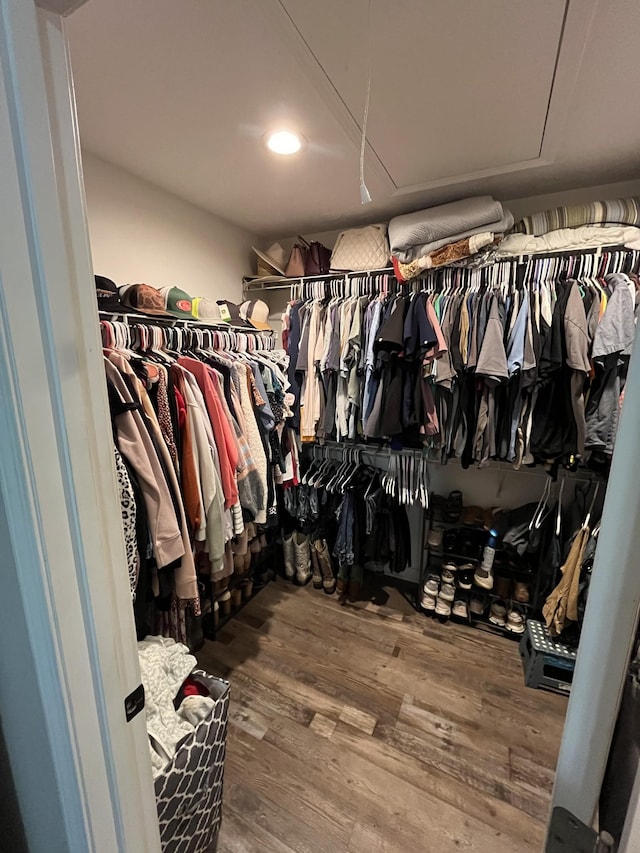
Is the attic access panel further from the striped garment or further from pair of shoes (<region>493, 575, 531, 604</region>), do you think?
pair of shoes (<region>493, 575, 531, 604</region>)

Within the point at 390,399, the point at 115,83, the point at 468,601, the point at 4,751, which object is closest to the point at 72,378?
the point at 4,751

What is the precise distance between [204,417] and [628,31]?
1.71m

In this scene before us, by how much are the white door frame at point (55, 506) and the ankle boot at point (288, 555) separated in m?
1.75

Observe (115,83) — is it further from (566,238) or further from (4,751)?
(566,238)

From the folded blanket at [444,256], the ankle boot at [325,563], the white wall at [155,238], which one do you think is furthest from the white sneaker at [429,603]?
the white wall at [155,238]

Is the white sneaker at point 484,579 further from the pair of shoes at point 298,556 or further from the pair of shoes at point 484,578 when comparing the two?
the pair of shoes at point 298,556

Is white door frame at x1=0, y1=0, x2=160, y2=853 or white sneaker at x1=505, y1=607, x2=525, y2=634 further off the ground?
white door frame at x1=0, y1=0, x2=160, y2=853

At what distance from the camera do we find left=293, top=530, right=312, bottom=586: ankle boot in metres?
2.39

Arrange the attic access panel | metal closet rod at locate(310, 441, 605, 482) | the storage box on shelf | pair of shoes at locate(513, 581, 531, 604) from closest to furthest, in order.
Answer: the attic access panel → the storage box on shelf → metal closet rod at locate(310, 441, 605, 482) → pair of shoes at locate(513, 581, 531, 604)

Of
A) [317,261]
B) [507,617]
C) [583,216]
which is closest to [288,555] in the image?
[507,617]

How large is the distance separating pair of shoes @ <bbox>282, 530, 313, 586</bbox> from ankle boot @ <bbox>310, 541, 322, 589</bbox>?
1.1 inches

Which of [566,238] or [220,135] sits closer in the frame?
[220,135]

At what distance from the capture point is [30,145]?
0.44 metres

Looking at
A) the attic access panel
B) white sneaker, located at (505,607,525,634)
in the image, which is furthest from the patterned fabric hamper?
the attic access panel
